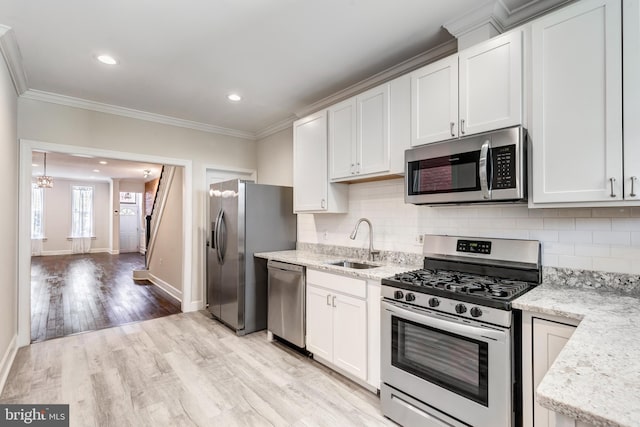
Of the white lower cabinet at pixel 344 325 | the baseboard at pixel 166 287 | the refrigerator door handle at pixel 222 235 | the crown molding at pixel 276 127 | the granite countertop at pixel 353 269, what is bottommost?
the baseboard at pixel 166 287

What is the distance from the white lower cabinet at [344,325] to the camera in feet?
7.67

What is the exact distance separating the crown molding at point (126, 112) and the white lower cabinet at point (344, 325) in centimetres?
282

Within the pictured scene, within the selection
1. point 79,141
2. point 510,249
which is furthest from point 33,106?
point 510,249

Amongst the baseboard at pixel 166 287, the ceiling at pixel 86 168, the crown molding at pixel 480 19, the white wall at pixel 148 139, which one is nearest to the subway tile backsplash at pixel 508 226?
the crown molding at pixel 480 19

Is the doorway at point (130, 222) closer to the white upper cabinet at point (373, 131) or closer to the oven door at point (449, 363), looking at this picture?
the white upper cabinet at point (373, 131)

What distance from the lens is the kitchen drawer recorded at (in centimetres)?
241

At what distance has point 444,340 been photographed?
1.84m

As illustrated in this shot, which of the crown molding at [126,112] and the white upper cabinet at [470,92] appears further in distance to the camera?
the crown molding at [126,112]

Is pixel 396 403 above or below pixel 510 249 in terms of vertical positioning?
below

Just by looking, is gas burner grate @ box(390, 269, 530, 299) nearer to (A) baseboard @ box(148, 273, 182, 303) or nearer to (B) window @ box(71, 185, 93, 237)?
(A) baseboard @ box(148, 273, 182, 303)

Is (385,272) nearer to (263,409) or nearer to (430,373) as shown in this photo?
(430,373)

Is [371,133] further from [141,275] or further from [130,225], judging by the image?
[130,225]

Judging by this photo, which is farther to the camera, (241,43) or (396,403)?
(241,43)

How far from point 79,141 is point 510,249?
4.32 m
